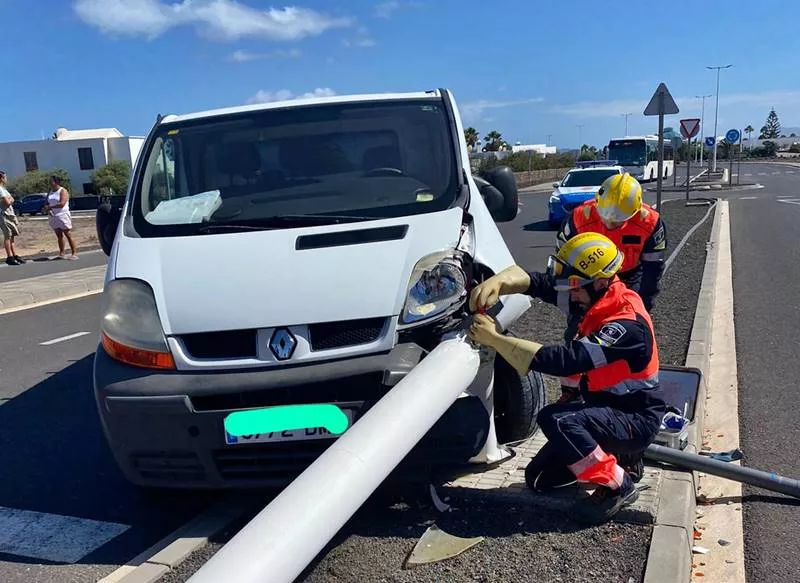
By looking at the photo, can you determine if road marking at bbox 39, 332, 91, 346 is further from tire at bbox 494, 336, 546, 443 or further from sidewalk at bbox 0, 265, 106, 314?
tire at bbox 494, 336, 546, 443

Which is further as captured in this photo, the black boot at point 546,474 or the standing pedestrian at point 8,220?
the standing pedestrian at point 8,220

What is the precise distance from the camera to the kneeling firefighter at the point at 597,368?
→ 3.33 meters

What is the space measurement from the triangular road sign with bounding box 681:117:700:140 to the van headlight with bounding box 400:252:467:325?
23.6 metres

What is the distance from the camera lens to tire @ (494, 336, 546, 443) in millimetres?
4133

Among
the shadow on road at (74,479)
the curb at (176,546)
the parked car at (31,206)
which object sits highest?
the curb at (176,546)

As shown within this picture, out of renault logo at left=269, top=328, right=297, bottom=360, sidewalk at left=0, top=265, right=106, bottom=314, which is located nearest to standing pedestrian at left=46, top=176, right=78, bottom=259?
sidewalk at left=0, top=265, right=106, bottom=314

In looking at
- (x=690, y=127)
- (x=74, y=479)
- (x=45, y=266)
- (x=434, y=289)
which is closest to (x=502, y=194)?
(x=434, y=289)

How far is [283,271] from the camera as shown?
11.7ft

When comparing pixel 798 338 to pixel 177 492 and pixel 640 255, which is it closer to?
pixel 640 255

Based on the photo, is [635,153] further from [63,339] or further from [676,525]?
[676,525]

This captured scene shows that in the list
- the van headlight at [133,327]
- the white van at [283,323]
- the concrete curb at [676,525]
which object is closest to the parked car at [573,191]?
the concrete curb at [676,525]

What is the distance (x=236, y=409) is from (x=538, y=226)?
19.0 meters

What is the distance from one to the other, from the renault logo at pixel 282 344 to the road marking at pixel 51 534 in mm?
1463

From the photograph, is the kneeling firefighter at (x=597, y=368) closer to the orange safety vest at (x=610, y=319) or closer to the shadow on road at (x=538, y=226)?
the orange safety vest at (x=610, y=319)
